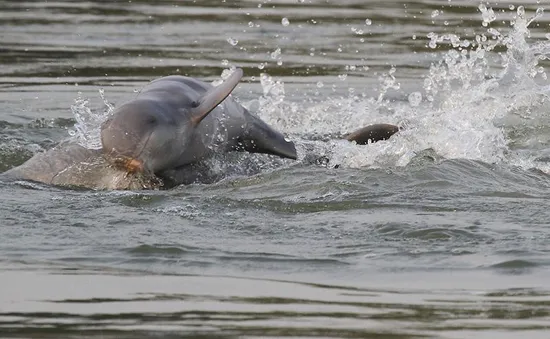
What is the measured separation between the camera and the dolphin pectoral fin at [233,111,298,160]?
8.44 meters

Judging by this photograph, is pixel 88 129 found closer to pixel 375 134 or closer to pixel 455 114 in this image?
pixel 375 134

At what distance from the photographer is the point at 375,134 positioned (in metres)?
8.88

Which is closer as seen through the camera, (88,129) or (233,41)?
(88,129)

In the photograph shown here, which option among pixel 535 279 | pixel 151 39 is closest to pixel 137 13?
pixel 151 39

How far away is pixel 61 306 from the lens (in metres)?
5.31

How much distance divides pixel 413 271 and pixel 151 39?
8.53 metres

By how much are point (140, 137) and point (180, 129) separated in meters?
0.36

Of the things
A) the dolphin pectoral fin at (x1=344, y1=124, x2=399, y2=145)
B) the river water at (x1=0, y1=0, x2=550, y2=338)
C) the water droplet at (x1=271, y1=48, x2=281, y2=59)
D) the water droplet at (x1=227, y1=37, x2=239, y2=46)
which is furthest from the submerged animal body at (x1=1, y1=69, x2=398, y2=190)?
the water droplet at (x1=227, y1=37, x2=239, y2=46)

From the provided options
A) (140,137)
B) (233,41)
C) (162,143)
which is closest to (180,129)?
(162,143)

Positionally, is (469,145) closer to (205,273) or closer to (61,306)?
(205,273)

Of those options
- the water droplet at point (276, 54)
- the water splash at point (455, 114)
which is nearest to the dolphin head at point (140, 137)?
the water splash at point (455, 114)

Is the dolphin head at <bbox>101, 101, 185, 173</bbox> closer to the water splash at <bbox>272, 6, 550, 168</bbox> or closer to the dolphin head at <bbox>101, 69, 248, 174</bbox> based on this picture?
the dolphin head at <bbox>101, 69, 248, 174</bbox>

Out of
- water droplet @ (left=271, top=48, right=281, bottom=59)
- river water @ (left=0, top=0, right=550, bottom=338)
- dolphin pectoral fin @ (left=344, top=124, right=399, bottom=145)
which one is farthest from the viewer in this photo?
water droplet @ (left=271, top=48, right=281, bottom=59)

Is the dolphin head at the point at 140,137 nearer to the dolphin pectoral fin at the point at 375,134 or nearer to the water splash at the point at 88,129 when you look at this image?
the water splash at the point at 88,129
